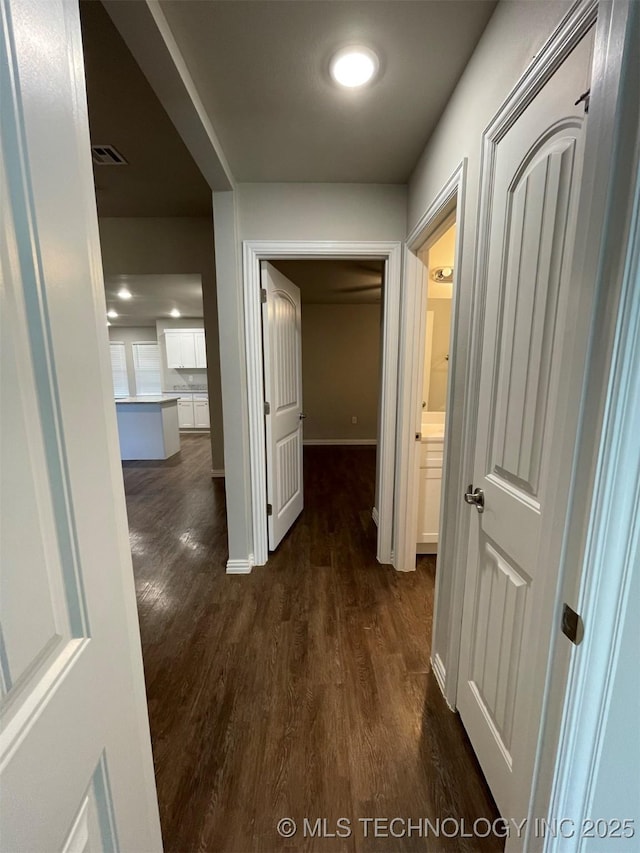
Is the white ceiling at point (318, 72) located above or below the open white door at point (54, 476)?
above

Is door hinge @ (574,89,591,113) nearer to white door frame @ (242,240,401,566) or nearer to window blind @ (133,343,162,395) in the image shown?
white door frame @ (242,240,401,566)

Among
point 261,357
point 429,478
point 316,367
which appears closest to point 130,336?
point 316,367

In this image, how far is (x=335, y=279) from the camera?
14.2ft

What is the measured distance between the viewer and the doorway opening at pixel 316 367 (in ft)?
7.99

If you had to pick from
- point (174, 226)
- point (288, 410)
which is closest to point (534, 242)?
point (288, 410)

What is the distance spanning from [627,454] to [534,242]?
63cm

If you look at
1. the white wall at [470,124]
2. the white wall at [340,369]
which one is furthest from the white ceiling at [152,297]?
the white wall at [470,124]

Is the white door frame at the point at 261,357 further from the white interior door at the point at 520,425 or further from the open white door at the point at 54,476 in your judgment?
the open white door at the point at 54,476

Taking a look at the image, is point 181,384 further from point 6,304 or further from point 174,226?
point 6,304

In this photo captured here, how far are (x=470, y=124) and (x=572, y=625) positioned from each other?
155cm

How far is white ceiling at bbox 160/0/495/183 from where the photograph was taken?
1.08 meters

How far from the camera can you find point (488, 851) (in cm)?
101

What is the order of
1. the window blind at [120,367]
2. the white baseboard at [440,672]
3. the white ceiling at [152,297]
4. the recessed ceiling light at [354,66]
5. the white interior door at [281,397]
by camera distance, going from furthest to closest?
1. the window blind at [120,367]
2. the white ceiling at [152,297]
3. the white interior door at [281,397]
4. the white baseboard at [440,672]
5. the recessed ceiling light at [354,66]

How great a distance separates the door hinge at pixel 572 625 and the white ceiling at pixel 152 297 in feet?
14.0
